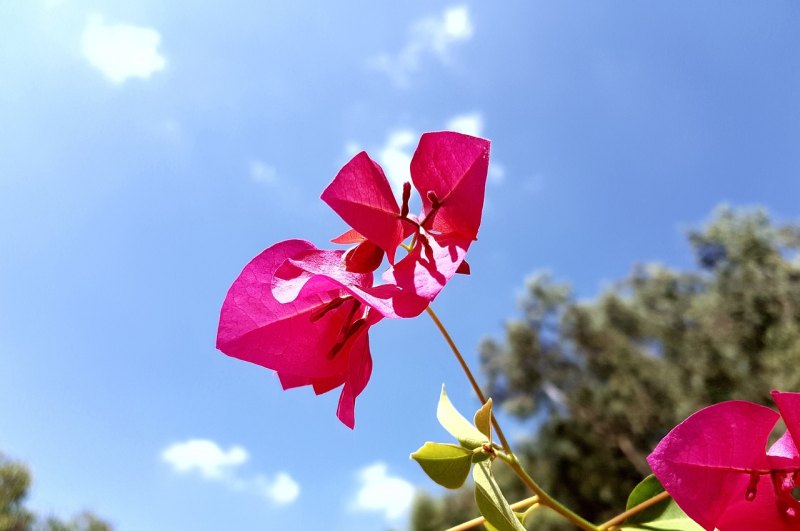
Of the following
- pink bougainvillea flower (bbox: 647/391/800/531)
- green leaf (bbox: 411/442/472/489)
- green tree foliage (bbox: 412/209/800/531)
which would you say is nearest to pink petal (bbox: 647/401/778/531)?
pink bougainvillea flower (bbox: 647/391/800/531)

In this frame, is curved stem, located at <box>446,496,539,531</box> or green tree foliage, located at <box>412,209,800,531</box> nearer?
curved stem, located at <box>446,496,539,531</box>

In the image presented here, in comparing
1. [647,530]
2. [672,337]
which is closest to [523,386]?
[672,337]

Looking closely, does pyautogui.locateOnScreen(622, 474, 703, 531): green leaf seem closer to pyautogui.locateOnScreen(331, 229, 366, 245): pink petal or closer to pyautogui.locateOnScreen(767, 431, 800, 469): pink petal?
pyautogui.locateOnScreen(767, 431, 800, 469): pink petal

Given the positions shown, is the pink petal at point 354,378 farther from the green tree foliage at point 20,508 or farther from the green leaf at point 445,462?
the green tree foliage at point 20,508

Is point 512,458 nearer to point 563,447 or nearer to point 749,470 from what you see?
point 749,470

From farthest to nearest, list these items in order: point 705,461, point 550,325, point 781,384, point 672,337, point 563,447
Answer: point 550,325 → point 563,447 → point 672,337 → point 781,384 → point 705,461

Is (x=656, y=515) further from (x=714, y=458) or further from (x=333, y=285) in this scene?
(x=333, y=285)

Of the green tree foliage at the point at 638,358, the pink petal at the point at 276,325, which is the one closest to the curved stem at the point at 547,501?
the pink petal at the point at 276,325
